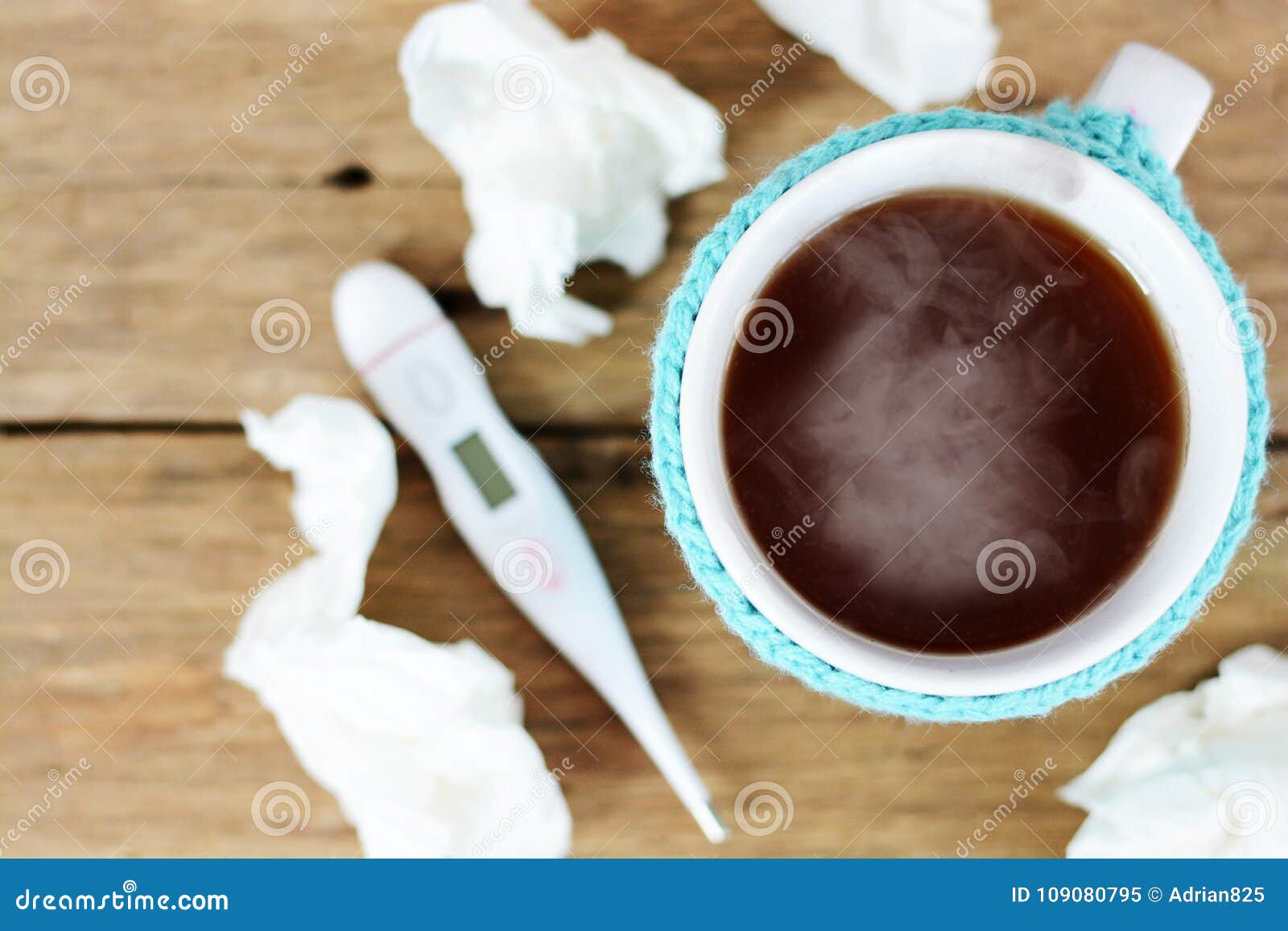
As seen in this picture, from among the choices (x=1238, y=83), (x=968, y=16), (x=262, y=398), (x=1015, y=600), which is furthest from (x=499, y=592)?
(x=1238, y=83)

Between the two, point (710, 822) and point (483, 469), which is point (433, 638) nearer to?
point (483, 469)

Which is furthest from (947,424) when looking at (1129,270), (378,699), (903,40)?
(378,699)

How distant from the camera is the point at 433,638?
0.66 metres

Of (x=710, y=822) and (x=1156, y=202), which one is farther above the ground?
(x=1156, y=202)

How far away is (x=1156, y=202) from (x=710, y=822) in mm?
463

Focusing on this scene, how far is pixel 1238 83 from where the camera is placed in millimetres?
632

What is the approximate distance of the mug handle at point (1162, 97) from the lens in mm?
462

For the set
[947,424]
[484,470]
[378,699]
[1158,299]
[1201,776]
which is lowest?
[378,699]

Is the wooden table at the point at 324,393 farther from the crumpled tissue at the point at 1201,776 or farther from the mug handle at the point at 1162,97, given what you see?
the mug handle at the point at 1162,97

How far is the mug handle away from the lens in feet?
1.52

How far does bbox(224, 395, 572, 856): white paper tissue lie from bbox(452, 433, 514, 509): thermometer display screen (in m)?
0.05

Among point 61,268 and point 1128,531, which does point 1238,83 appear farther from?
point 61,268

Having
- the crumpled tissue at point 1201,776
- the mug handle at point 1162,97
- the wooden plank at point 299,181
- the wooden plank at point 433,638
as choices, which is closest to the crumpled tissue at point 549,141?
the wooden plank at point 299,181

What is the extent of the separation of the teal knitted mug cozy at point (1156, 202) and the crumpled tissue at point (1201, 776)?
0.22m
